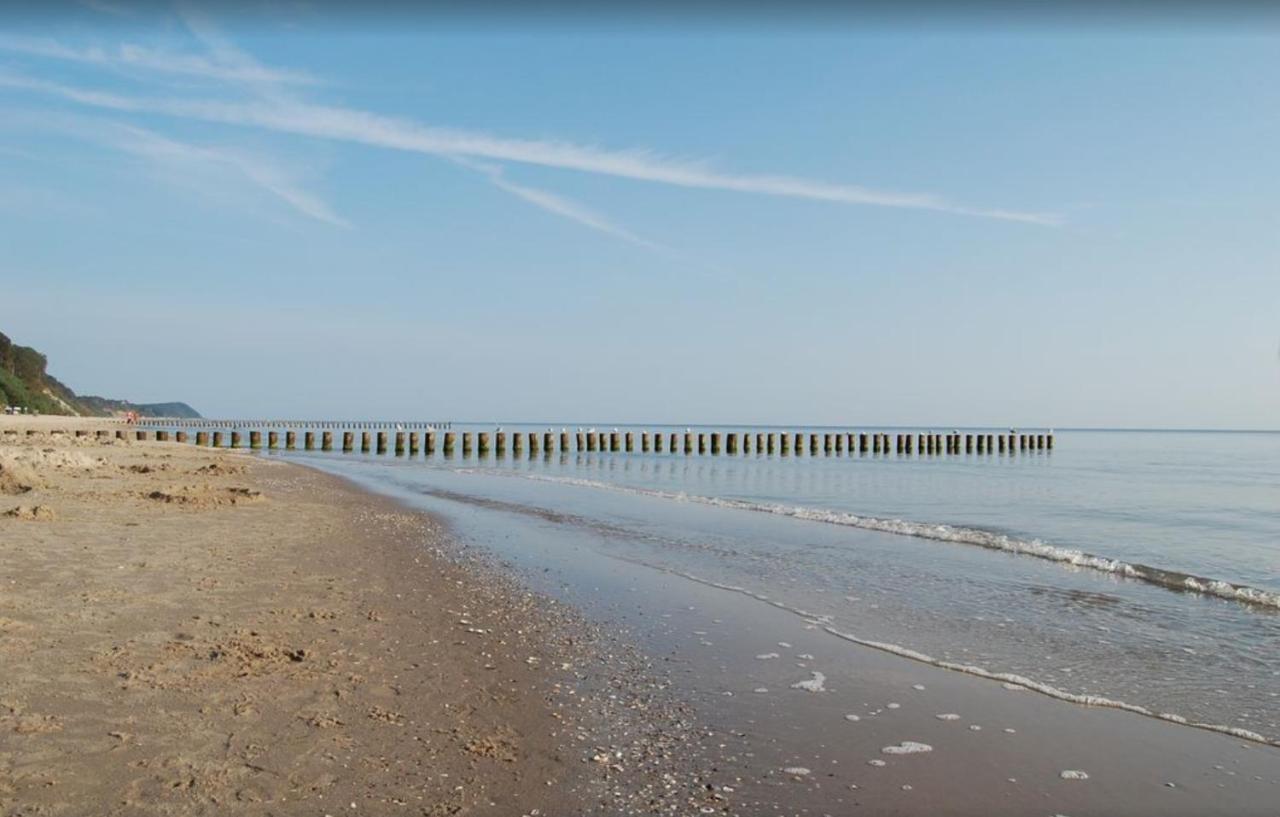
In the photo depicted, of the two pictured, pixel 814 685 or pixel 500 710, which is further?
pixel 814 685

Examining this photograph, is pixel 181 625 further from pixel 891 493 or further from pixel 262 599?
pixel 891 493

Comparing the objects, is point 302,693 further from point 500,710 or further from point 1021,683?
point 1021,683

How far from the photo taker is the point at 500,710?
18.1ft

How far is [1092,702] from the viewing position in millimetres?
6336

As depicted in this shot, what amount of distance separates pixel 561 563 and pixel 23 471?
39.0ft

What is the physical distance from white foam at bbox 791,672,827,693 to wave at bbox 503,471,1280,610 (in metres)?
7.55

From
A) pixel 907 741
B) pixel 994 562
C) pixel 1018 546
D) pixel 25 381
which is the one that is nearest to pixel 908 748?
pixel 907 741

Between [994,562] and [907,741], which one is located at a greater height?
[907,741]

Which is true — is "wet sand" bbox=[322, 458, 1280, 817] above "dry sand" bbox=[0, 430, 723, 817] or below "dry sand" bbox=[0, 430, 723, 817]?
below

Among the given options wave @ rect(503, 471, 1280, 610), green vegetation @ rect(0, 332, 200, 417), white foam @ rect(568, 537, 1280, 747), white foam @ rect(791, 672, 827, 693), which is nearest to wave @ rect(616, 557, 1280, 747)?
white foam @ rect(568, 537, 1280, 747)

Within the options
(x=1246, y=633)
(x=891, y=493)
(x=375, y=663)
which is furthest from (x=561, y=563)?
(x=891, y=493)

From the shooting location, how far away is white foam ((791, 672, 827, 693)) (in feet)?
20.9

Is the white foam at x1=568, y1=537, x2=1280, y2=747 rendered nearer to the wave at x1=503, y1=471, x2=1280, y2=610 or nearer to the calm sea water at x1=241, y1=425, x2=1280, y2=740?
the calm sea water at x1=241, y1=425, x2=1280, y2=740

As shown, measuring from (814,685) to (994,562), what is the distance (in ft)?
28.3
